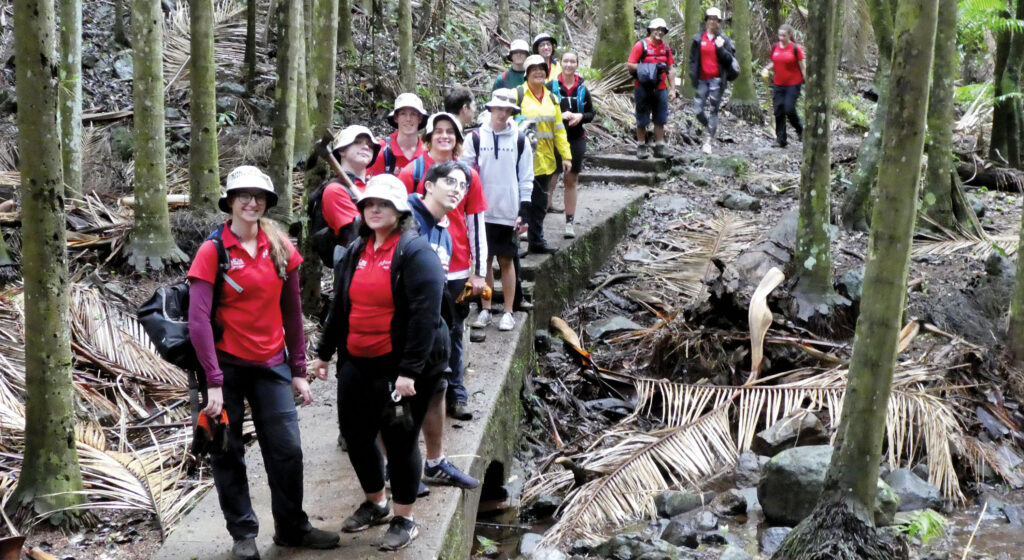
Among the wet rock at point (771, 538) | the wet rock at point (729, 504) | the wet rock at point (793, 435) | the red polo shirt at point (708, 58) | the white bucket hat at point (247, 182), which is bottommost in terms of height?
the wet rock at point (771, 538)

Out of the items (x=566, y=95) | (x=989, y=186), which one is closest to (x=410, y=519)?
(x=566, y=95)

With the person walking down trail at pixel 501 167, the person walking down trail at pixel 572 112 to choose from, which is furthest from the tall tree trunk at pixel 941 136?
the person walking down trail at pixel 501 167

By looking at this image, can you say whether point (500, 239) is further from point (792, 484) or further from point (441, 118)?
point (792, 484)

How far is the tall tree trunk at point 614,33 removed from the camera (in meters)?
17.1

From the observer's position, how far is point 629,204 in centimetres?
1291

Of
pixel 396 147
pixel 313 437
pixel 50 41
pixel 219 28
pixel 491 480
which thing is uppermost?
pixel 219 28

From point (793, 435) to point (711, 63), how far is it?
8416 mm

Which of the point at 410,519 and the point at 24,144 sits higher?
the point at 24,144

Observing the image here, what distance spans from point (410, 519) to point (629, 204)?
28.6 feet

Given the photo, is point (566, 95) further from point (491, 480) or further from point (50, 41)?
point (50, 41)

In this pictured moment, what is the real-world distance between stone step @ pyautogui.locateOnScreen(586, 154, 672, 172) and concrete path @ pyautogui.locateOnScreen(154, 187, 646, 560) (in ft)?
17.4

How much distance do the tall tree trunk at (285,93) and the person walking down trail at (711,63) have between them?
760 cm

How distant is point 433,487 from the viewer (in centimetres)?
538

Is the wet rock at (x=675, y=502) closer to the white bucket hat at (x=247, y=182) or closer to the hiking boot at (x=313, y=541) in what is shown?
the hiking boot at (x=313, y=541)
